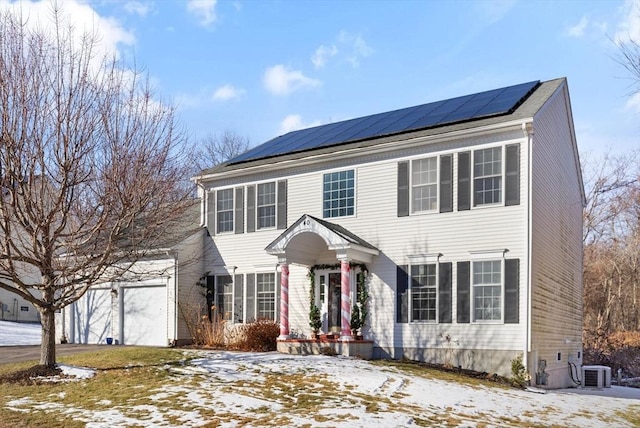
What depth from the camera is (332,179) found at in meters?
19.5

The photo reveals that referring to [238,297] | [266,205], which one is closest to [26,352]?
[238,297]

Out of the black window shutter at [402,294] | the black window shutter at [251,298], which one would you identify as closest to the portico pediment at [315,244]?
the black window shutter at [402,294]

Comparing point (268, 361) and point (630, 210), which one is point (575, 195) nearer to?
point (268, 361)

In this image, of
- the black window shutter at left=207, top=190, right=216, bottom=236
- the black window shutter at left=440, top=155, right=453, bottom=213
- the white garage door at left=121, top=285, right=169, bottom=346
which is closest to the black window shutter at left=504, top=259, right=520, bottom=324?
the black window shutter at left=440, top=155, right=453, bottom=213

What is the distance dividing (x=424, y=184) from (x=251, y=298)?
703cm

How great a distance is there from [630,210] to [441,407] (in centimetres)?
3125

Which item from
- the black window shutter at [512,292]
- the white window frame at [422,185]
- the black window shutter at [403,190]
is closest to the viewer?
the black window shutter at [512,292]

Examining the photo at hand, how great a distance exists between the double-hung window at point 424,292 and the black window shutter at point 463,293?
0.68m

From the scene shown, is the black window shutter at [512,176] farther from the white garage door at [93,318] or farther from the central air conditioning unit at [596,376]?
the white garage door at [93,318]

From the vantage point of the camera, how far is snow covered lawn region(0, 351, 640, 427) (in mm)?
9992

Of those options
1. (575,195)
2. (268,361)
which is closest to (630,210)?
(575,195)

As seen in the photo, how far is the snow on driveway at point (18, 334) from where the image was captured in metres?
24.0

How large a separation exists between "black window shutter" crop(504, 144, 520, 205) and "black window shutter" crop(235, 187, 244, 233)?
9157 mm

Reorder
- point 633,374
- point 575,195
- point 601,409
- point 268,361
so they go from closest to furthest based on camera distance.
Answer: point 601,409
point 268,361
point 575,195
point 633,374
